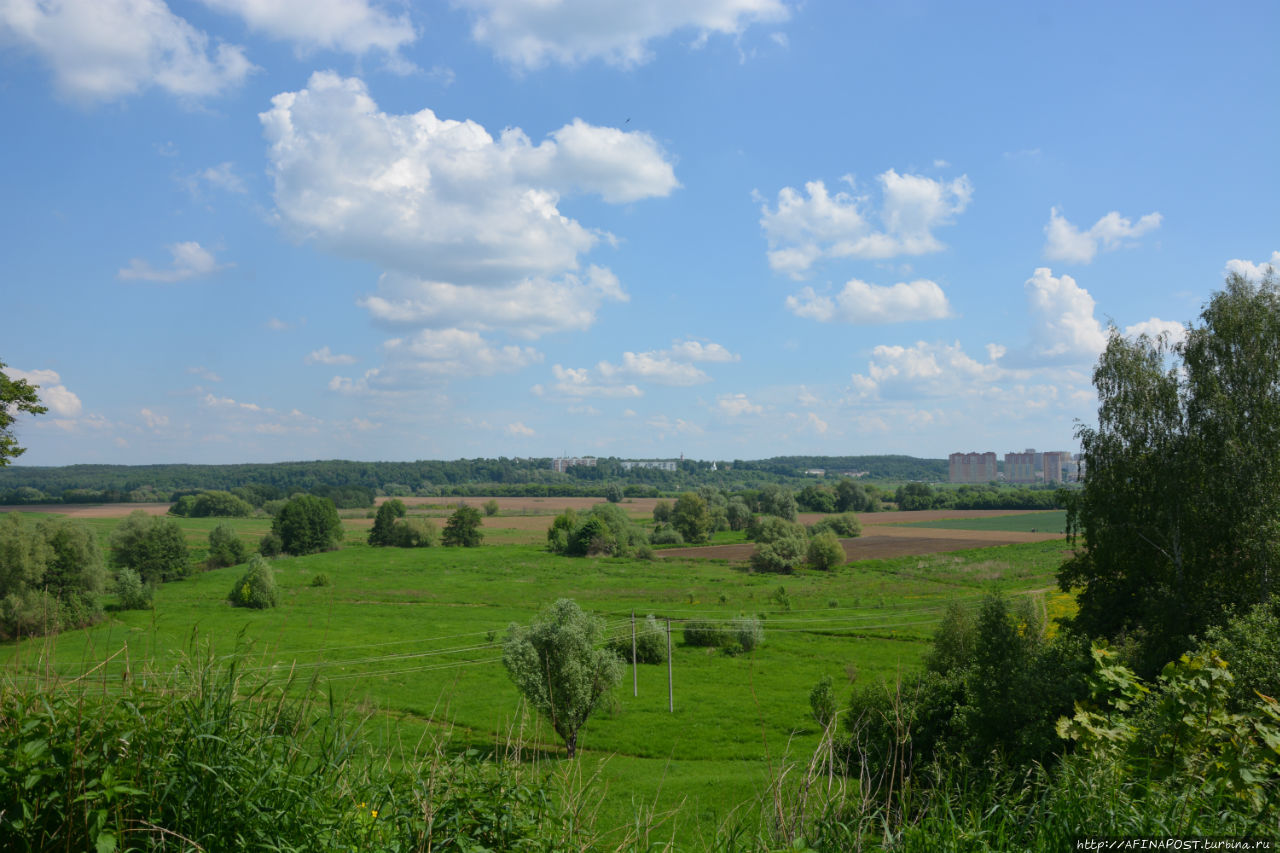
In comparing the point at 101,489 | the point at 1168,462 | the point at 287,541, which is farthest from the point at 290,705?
the point at 101,489

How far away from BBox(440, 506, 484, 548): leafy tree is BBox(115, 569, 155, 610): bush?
46784mm

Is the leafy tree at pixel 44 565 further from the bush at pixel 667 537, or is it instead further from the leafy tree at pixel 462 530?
the bush at pixel 667 537

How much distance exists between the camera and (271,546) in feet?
296

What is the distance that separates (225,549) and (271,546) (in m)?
11.2

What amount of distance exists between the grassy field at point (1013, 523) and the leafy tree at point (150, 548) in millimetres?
93711

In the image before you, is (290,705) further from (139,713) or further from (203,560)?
(203,560)

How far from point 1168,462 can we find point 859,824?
2622 centimetres

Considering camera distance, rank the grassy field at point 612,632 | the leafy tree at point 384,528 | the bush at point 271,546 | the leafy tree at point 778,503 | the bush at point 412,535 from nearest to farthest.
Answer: the grassy field at point 612,632 → the bush at point 271,546 → the bush at point 412,535 → the leafy tree at point 384,528 → the leafy tree at point 778,503

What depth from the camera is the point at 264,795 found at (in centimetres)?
366

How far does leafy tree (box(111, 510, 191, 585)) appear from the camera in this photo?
217 ft

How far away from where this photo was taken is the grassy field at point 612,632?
7.66 metres

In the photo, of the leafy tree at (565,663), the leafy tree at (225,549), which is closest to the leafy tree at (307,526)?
the leafy tree at (225,549)

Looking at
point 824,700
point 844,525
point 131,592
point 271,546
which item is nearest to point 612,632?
point 824,700

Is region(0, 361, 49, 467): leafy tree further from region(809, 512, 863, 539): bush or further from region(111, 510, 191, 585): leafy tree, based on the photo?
region(809, 512, 863, 539): bush
